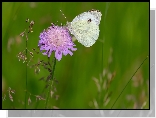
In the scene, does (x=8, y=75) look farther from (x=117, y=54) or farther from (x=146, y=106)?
(x=146, y=106)

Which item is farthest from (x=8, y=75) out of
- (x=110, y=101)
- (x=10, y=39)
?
(x=110, y=101)

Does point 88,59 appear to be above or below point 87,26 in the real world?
below

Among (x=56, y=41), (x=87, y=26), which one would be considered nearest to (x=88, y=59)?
(x=87, y=26)

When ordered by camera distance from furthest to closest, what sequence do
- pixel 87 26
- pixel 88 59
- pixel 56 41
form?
pixel 88 59
pixel 87 26
pixel 56 41

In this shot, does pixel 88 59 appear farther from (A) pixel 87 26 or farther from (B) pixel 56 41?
(B) pixel 56 41

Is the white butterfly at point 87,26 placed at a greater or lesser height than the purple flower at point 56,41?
greater

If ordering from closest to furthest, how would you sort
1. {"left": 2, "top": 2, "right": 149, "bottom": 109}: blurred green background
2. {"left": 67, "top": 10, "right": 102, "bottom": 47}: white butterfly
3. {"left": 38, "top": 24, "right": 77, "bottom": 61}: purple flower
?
{"left": 38, "top": 24, "right": 77, "bottom": 61}: purple flower < {"left": 67, "top": 10, "right": 102, "bottom": 47}: white butterfly < {"left": 2, "top": 2, "right": 149, "bottom": 109}: blurred green background
